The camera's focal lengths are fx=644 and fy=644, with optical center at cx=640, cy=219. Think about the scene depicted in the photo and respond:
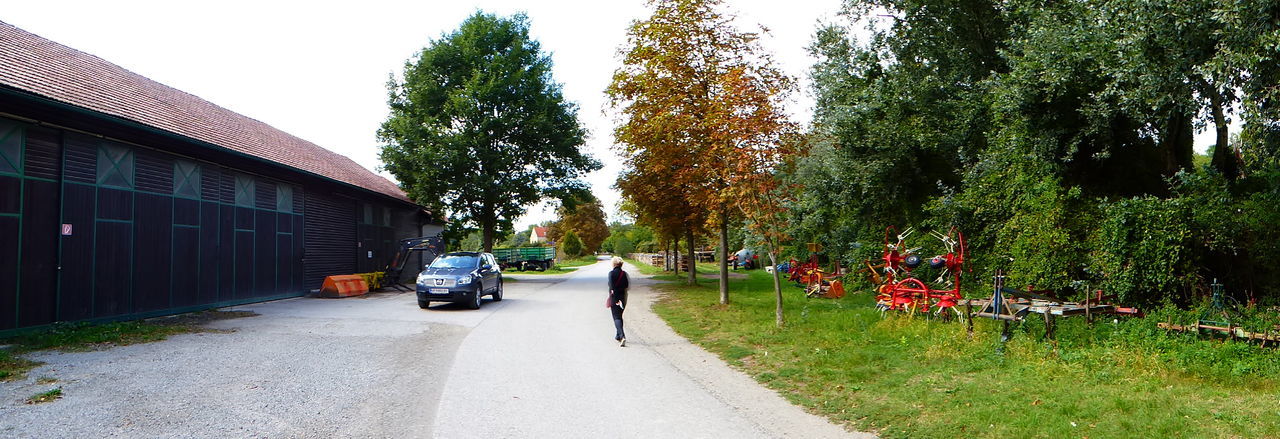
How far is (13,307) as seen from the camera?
11.2m

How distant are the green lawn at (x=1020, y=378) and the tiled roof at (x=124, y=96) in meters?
12.9

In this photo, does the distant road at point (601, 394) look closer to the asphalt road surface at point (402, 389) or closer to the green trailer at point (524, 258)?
the asphalt road surface at point (402, 389)

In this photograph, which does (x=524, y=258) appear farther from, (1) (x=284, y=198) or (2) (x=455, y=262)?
(2) (x=455, y=262)

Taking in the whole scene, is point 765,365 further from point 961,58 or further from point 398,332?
point 961,58

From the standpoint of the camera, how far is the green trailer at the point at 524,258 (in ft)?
151

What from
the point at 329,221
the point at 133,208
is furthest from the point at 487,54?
the point at 133,208

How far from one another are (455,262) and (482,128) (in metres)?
14.2

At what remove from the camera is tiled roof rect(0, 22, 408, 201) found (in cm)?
1220

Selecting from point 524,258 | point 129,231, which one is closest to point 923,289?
point 129,231

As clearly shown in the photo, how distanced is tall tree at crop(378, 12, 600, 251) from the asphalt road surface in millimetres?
18854

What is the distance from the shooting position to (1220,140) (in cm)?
1202

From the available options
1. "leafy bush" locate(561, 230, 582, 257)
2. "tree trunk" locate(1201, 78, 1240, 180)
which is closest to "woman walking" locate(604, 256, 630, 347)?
"tree trunk" locate(1201, 78, 1240, 180)

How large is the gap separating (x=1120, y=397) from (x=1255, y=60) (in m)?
5.25

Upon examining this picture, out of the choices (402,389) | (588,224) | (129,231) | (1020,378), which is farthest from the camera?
(588,224)
